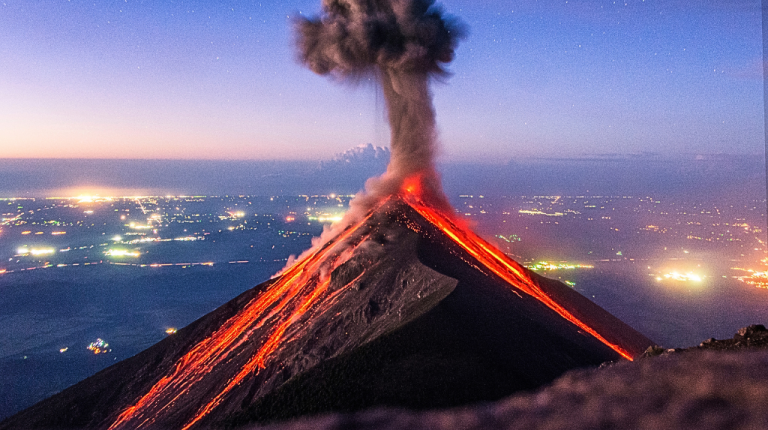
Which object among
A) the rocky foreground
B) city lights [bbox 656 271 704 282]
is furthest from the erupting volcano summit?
city lights [bbox 656 271 704 282]

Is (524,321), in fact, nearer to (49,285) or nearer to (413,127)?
(413,127)

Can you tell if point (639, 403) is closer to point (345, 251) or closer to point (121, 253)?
point (345, 251)

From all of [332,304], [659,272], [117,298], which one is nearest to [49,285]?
[117,298]

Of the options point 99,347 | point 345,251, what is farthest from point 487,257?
point 99,347

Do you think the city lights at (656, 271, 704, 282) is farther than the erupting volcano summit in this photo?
Yes

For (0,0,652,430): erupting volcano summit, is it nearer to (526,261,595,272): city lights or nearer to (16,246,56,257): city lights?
(526,261,595,272): city lights

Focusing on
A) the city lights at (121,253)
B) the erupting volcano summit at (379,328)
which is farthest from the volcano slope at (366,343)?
the city lights at (121,253)
